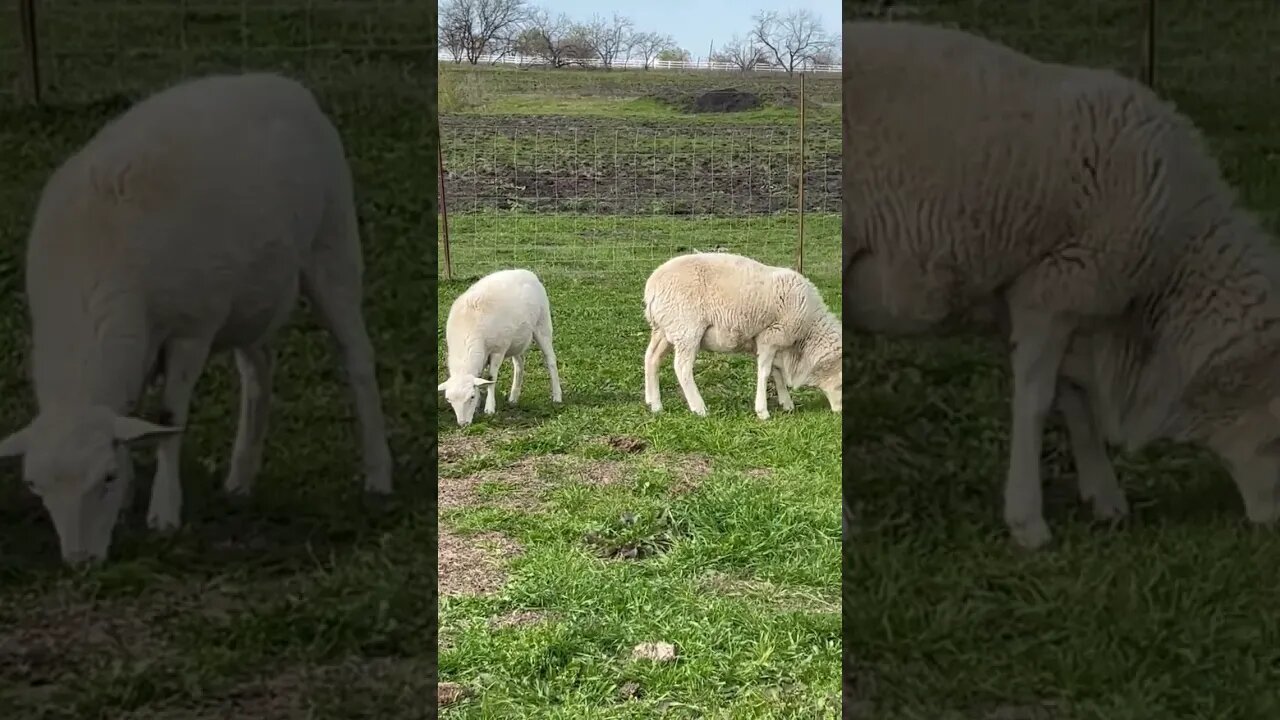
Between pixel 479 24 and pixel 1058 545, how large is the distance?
6.78 metres

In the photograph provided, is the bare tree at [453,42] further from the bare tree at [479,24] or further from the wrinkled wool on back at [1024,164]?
the wrinkled wool on back at [1024,164]

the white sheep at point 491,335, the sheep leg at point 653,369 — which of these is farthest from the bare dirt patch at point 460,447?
the sheep leg at point 653,369

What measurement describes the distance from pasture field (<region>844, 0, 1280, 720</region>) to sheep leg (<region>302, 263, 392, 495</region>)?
3.09 feet

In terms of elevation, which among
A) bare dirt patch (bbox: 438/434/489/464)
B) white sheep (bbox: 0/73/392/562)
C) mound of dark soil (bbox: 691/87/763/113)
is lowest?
bare dirt patch (bbox: 438/434/489/464)

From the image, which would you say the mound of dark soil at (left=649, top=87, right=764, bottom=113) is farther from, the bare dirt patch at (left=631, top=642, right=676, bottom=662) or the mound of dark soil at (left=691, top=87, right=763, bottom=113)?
the bare dirt patch at (left=631, top=642, right=676, bottom=662)

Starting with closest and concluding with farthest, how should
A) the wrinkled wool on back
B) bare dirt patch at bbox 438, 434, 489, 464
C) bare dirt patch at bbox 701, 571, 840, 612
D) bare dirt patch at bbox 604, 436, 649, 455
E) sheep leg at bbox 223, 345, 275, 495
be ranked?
the wrinkled wool on back, sheep leg at bbox 223, 345, 275, 495, bare dirt patch at bbox 701, 571, 840, 612, bare dirt patch at bbox 438, 434, 489, 464, bare dirt patch at bbox 604, 436, 649, 455

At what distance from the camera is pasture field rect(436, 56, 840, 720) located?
3.06 m

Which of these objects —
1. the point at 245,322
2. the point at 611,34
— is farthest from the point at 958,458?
the point at 611,34

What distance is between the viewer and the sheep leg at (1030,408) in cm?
208

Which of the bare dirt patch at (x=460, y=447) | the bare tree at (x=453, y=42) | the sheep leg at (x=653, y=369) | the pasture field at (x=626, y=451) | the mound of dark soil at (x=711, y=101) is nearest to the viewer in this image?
the pasture field at (x=626, y=451)

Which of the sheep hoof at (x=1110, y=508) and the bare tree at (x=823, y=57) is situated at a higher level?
the bare tree at (x=823, y=57)

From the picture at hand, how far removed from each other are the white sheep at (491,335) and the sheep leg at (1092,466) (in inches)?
148

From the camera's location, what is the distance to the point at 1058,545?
84.0 inches

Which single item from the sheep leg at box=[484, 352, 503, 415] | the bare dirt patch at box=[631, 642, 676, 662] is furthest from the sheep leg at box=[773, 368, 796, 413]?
the bare dirt patch at box=[631, 642, 676, 662]
